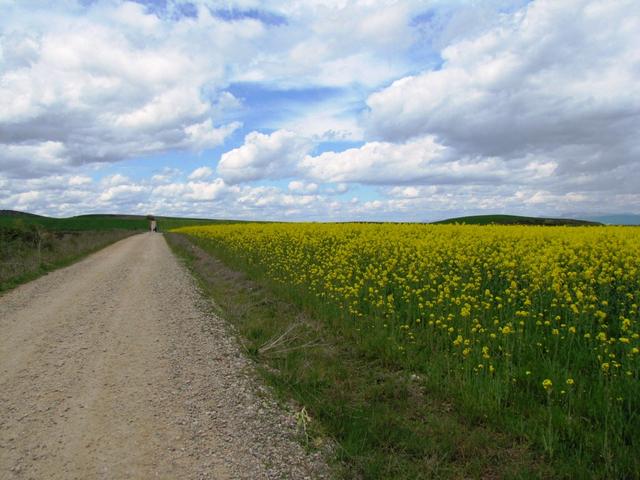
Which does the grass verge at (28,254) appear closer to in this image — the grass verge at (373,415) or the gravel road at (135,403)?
the gravel road at (135,403)

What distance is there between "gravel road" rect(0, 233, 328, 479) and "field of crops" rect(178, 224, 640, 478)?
7.37 ft

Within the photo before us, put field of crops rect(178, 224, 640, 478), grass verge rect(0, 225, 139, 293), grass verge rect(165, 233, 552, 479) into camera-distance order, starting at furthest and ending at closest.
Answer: grass verge rect(0, 225, 139, 293)
field of crops rect(178, 224, 640, 478)
grass verge rect(165, 233, 552, 479)

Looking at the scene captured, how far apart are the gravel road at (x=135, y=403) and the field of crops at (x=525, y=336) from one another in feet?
7.37

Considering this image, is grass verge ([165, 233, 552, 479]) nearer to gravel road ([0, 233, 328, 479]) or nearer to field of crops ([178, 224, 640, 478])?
field of crops ([178, 224, 640, 478])

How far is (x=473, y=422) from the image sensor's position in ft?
16.0

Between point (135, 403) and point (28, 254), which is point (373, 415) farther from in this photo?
point (28, 254)

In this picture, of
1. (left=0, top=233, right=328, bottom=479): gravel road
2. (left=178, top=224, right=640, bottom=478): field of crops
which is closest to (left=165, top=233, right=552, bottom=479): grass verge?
(left=178, top=224, right=640, bottom=478): field of crops

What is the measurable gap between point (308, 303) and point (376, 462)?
638cm

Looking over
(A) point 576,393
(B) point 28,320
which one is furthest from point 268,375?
(B) point 28,320

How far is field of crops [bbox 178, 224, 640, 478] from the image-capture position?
450cm

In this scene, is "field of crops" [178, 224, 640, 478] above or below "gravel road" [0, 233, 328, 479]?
above

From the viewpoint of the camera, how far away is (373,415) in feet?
16.2

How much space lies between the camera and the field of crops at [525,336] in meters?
4.50

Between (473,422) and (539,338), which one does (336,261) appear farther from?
(473,422)
